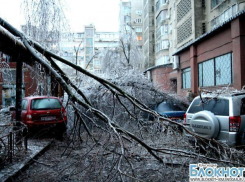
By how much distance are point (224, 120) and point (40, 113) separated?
22.8 feet

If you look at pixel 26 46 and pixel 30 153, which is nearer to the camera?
pixel 26 46

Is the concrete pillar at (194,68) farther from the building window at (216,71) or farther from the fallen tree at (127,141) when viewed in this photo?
the fallen tree at (127,141)

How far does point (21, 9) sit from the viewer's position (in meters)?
4.82

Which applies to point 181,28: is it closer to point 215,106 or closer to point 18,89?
point 215,106

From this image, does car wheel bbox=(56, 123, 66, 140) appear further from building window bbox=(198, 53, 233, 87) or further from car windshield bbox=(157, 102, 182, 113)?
building window bbox=(198, 53, 233, 87)

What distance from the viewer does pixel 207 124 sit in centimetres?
598

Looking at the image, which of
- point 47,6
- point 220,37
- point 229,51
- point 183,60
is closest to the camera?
point 47,6

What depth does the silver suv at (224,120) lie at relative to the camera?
5.74m

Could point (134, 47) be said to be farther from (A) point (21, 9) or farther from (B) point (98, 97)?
(A) point (21, 9)

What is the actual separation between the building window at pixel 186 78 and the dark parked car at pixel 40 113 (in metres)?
12.7

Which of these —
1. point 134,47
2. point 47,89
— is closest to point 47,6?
point 47,89

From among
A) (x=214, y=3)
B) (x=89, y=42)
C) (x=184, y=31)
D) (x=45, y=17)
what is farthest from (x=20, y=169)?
(x=89, y=42)

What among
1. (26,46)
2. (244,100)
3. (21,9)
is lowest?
(244,100)

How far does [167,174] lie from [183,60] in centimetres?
1667
